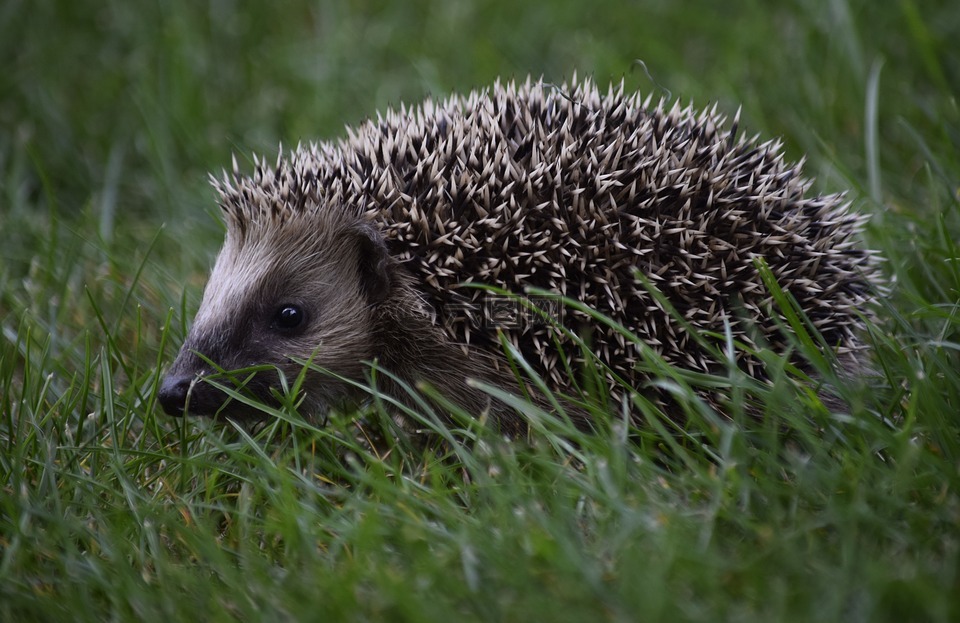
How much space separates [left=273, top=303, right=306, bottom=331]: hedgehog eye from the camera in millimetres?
3980

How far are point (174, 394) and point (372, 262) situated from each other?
935 mm

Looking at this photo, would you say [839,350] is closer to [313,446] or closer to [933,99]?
[313,446]

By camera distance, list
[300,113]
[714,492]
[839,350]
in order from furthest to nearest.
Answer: [300,113] → [839,350] → [714,492]

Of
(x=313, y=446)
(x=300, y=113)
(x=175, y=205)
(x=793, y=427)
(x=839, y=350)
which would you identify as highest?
(x=300, y=113)

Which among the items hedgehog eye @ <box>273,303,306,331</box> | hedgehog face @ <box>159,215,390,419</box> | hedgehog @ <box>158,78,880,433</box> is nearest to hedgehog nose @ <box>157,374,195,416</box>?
hedgehog @ <box>158,78,880,433</box>

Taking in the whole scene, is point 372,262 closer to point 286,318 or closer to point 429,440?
point 286,318

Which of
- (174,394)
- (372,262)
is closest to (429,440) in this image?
(372,262)

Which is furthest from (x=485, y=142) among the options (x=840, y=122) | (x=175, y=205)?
(x=840, y=122)

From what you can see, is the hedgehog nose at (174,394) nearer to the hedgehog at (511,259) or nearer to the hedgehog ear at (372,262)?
the hedgehog at (511,259)

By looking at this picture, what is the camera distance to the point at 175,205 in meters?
5.85

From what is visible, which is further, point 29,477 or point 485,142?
point 485,142

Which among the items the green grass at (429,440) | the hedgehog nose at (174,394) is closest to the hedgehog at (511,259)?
the hedgehog nose at (174,394)

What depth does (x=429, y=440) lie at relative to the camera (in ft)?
12.9

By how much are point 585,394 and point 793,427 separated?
73 centimetres
